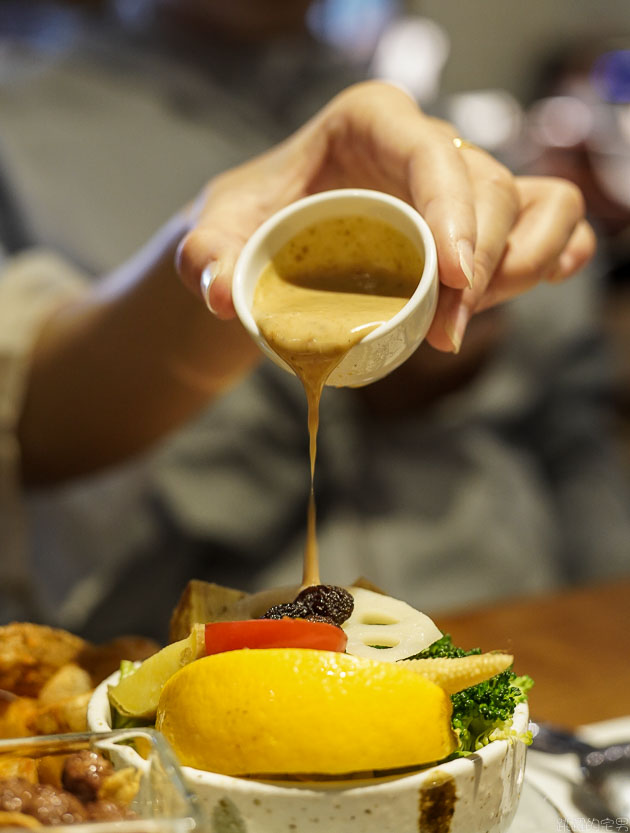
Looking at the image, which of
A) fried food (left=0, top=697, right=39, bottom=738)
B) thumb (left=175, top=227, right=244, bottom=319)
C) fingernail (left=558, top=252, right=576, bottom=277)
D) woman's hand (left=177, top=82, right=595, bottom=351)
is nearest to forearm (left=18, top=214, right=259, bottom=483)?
woman's hand (left=177, top=82, right=595, bottom=351)

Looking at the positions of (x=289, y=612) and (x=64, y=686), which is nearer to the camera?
(x=289, y=612)

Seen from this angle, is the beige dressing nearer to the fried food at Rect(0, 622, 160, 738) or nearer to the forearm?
the fried food at Rect(0, 622, 160, 738)

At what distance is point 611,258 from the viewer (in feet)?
15.4

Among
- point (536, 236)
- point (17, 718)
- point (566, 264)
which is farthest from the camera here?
point (566, 264)

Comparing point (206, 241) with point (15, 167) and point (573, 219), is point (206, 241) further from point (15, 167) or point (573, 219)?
point (15, 167)

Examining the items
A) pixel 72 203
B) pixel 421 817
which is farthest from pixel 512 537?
pixel 421 817

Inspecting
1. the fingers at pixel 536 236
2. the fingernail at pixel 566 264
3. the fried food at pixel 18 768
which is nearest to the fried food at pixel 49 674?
the fried food at pixel 18 768

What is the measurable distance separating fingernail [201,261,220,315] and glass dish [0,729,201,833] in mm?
439

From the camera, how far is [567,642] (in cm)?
147

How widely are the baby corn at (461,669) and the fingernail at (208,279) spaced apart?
41 cm

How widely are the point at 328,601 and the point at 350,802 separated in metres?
0.17

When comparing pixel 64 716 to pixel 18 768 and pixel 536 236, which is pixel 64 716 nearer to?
pixel 18 768

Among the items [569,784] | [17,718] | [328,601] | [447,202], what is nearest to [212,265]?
[447,202]

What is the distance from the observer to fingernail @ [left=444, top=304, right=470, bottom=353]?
3.05 feet
